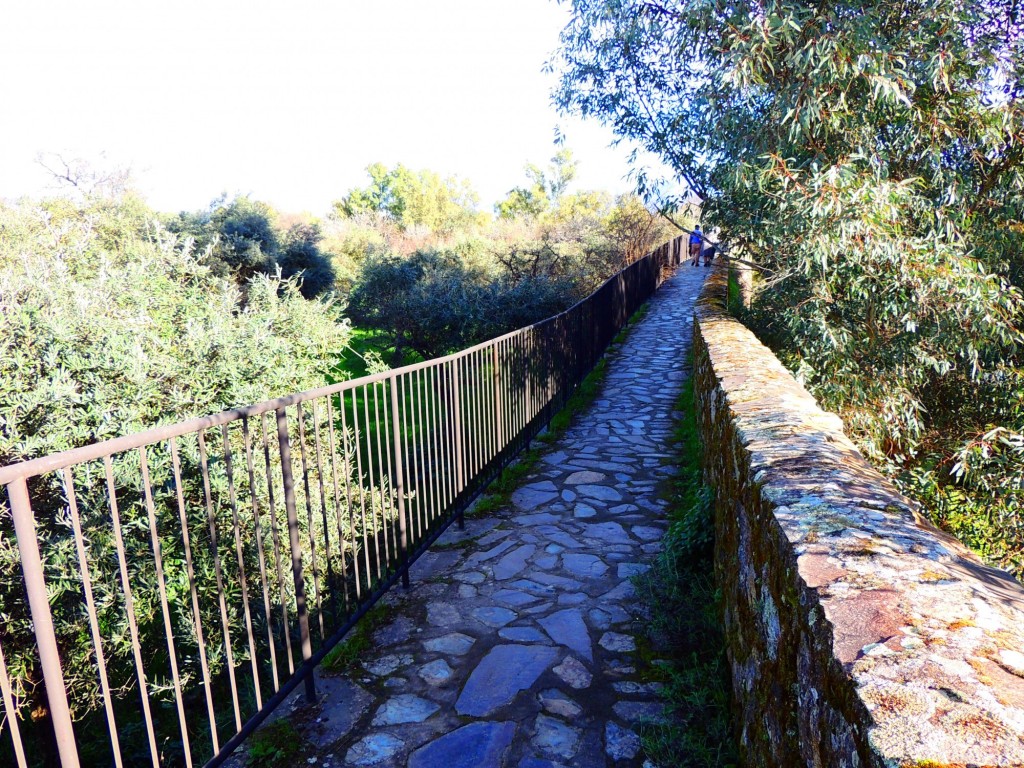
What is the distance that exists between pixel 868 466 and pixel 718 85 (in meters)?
5.46

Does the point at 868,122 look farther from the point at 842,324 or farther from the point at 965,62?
the point at 842,324

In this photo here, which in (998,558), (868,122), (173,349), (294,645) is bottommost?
(998,558)

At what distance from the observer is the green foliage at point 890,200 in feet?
19.8

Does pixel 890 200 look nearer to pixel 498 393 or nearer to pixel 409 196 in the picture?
pixel 498 393

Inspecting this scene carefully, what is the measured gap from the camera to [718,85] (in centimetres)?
691

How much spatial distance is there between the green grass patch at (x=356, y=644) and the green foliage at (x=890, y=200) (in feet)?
16.2

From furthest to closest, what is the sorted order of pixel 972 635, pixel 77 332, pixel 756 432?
pixel 77 332
pixel 756 432
pixel 972 635

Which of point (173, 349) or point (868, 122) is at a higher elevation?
point (868, 122)

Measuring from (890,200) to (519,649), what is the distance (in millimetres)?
5338

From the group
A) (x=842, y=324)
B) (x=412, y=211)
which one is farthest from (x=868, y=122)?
(x=412, y=211)

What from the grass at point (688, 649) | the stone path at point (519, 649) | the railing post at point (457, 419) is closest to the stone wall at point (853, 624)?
the grass at point (688, 649)

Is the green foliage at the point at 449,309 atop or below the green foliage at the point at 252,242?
below

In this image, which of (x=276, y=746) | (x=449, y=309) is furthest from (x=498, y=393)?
(x=449, y=309)

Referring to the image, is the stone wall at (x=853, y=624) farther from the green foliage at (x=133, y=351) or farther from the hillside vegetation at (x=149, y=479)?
the green foliage at (x=133, y=351)
